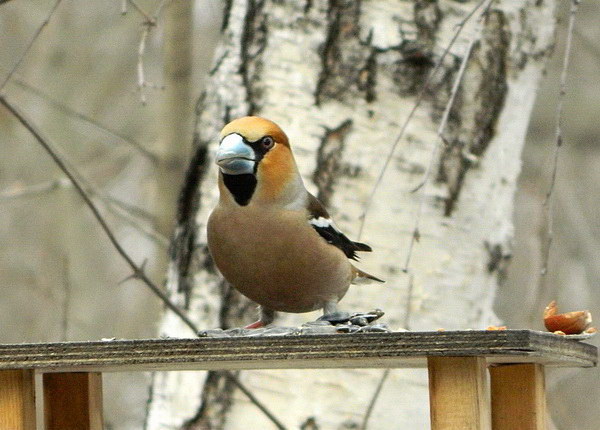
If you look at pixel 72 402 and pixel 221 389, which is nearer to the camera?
pixel 72 402

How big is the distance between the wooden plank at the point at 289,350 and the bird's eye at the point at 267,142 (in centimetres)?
49

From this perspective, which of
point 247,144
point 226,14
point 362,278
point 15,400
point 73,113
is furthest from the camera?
point 73,113

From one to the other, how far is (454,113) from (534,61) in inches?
13.0

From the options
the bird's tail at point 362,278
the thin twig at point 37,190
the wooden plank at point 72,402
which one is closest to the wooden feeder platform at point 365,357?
the wooden plank at point 72,402

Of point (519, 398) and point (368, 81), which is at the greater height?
point (368, 81)

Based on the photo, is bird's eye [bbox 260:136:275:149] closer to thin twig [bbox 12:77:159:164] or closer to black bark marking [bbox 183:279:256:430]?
black bark marking [bbox 183:279:256:430]

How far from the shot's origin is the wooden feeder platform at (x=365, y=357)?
6.34 feet

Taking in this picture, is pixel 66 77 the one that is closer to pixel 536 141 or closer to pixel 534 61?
pixel 536 141

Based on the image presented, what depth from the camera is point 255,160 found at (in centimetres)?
233

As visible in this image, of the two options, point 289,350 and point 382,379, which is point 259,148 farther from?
point 382,379

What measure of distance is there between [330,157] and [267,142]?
89 cm

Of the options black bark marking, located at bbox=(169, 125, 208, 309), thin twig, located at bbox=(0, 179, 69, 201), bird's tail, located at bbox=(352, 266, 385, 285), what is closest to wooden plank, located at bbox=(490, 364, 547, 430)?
bird's tail, located at bbox=(352, 266, 385, 285)

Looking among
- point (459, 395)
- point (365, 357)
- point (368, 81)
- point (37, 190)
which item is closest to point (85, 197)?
point (368, 81)

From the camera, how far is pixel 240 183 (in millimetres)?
2348
